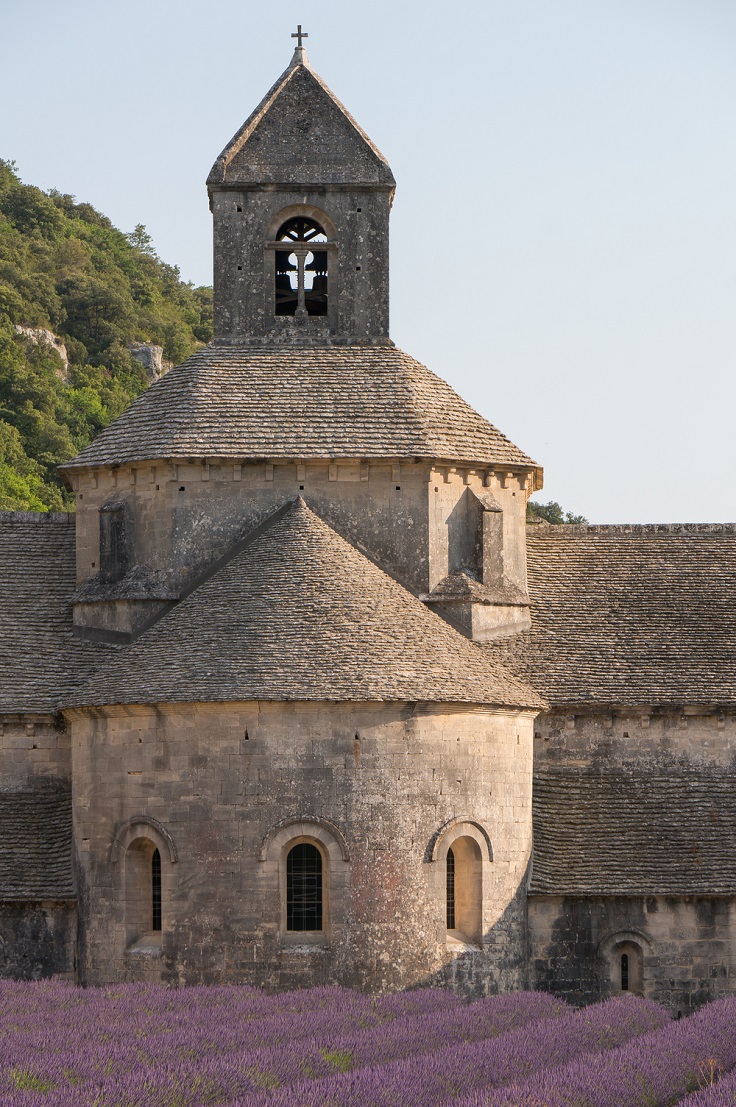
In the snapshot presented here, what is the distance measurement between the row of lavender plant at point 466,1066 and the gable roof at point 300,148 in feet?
59.9

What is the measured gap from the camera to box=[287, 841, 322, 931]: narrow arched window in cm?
2531

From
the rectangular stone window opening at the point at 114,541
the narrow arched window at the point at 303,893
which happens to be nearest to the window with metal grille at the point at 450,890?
the narrow arched window at the point at 303,893

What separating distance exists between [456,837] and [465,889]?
965mm

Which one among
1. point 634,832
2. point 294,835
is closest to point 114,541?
point 294,835

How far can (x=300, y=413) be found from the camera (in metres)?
30.5

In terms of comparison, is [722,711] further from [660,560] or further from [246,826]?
[246,826]

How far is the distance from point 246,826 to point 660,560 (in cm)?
1118

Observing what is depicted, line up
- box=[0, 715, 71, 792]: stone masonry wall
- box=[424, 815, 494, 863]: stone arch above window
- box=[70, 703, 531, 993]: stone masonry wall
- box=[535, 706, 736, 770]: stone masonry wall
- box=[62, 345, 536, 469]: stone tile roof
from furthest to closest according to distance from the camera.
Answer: box=[62, 345, 536, 469]: stone tile roof < box=[535, 706, 736, 770]: stone masonry wall < box=[0, 715, 71, 792]: stone masonry wall < box=[424, 815, 494, 863]: stone arch above window < box=[70, 703, 531, 993]: stone masonry wall

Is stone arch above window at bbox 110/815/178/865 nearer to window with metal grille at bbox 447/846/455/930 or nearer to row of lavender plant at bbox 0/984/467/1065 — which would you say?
row of lavender plant at bbox 0/984/467/1065

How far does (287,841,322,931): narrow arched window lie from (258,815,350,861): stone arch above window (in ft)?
0.80

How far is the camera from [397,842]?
2527 centimetres

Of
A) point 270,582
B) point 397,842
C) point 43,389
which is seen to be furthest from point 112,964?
point 43,389

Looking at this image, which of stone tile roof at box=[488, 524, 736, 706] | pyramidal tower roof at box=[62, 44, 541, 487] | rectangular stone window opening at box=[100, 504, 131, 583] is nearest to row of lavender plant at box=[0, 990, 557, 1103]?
stone tile roof at box=[488, 524, 736, 706]

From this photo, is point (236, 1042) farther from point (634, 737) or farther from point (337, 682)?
point (634, 737)
